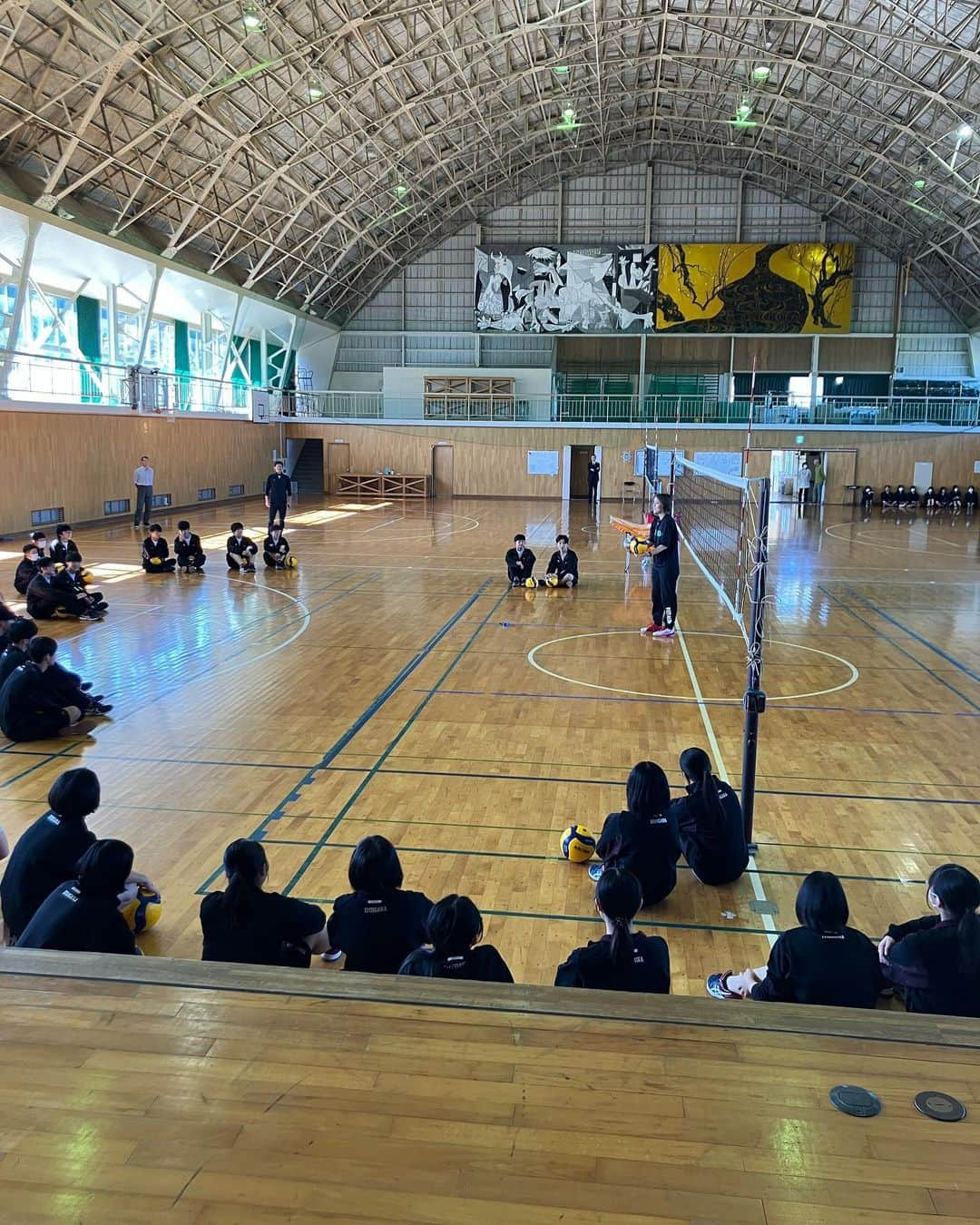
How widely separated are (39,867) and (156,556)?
51.0ft

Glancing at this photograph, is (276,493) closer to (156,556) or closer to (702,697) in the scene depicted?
(156,556)

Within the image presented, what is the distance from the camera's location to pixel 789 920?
6527 mm

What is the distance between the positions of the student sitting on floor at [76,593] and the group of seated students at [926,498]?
33.7 metres

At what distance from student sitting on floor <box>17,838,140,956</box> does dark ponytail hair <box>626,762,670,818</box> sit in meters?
3.21

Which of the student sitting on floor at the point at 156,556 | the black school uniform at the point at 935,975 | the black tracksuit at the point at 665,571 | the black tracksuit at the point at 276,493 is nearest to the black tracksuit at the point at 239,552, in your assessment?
the student sitting on floor at the point at 156,556

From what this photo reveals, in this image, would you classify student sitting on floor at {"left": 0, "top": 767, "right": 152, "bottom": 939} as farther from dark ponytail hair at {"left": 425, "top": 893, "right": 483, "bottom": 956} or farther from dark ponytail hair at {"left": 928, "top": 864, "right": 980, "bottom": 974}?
dark ponytail hair at {"left": 928, "top": 864, "right": 980, "bottom": 974}

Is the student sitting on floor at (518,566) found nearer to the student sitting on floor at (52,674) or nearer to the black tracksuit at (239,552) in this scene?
the black tracksuit at (239,552)

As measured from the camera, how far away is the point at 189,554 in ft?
66.8

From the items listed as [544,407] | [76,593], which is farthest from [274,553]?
[544,407]

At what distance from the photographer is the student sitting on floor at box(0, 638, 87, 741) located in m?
9.77

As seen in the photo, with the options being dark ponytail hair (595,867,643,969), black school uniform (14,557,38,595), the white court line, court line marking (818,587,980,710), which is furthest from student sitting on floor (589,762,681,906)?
Result: black school uniform (14,557,38,595)

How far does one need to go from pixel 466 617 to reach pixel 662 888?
32.9 ft

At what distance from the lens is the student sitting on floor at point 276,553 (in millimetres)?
21266

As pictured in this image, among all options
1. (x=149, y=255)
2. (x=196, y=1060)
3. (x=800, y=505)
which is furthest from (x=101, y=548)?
(x=800, y=505)
